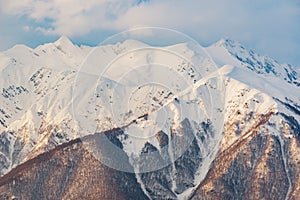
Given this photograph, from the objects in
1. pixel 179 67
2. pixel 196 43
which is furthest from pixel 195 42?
pixel 179 67

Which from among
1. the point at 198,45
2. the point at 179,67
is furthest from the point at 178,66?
the point at 198,45

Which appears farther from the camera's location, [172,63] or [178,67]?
[172,63]

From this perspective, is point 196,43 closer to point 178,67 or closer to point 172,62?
point 178,67

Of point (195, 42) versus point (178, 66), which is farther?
point (178, 66)

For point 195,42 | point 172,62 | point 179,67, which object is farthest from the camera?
point 172,62

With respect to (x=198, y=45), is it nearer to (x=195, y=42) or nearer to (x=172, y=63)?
(x=195, y=42)

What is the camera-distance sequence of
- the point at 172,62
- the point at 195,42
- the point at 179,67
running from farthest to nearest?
the point at 172,62, the point at 179,67, the point at 195,42

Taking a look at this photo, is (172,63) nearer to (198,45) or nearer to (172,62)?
(172,62)
